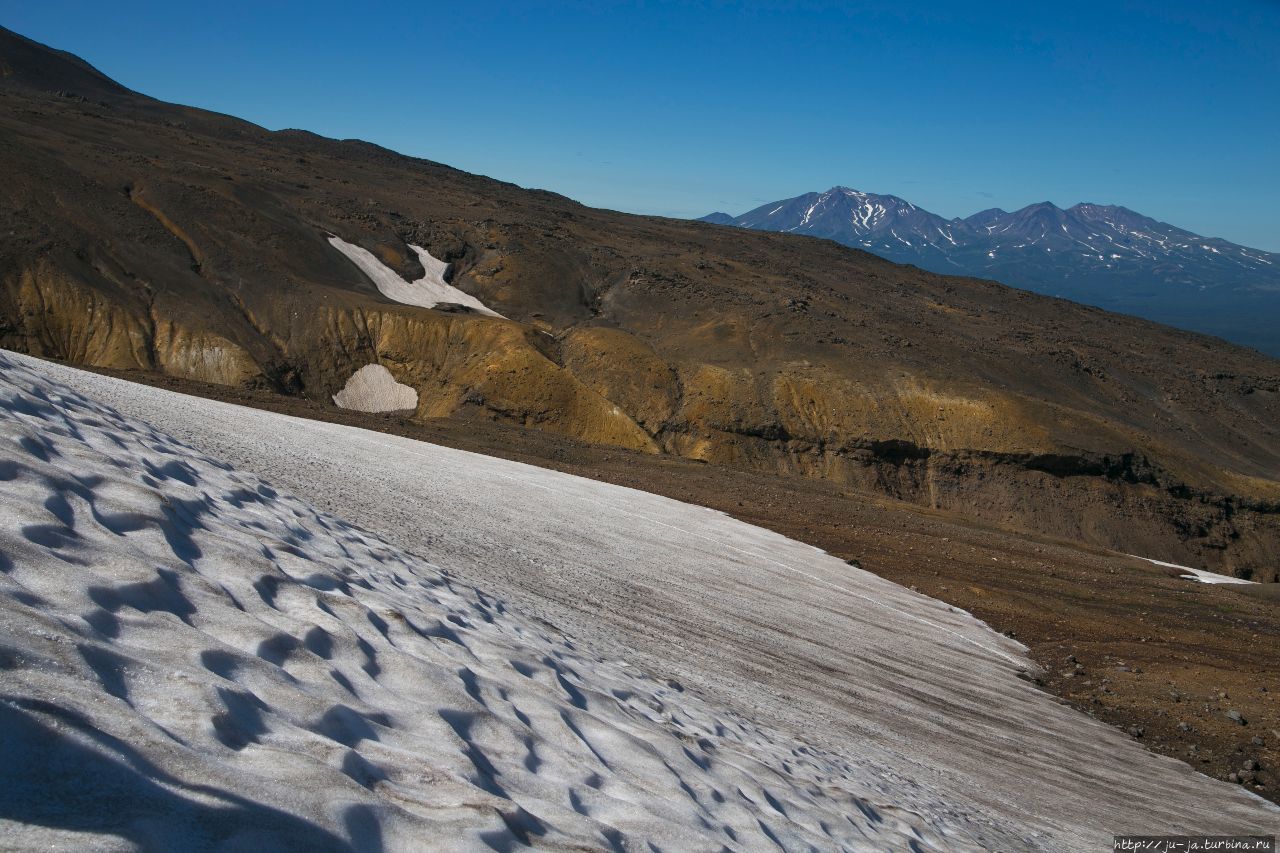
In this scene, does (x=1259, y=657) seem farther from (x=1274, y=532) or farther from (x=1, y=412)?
(x=1274, y=532)

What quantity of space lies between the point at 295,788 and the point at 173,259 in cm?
5188

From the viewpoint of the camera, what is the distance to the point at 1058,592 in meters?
22.7

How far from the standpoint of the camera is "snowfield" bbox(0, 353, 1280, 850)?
10.6 feet

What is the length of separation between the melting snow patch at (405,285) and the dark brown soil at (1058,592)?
28389 mm

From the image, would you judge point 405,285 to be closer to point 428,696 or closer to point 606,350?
point 606,350

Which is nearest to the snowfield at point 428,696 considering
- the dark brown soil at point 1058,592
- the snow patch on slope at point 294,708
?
the snow patch on slope at point 294,708

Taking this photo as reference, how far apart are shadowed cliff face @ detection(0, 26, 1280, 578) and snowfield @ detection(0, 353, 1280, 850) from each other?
31.5 m

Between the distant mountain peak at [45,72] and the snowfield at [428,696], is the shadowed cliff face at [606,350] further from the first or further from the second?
the distant mountain peak at [45,72]

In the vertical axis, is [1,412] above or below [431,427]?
above

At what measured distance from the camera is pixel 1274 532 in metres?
46.3

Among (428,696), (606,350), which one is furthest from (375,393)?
(428,696)

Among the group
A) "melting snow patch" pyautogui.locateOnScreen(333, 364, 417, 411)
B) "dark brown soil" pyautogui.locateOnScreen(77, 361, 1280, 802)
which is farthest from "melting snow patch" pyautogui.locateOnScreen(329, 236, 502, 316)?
"dark brown soil" pyautogui.locateOnScreen(77, 361, 1280, 802)

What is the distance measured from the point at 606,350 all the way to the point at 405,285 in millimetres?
17275

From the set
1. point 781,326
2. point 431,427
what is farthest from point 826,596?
point 781,326
